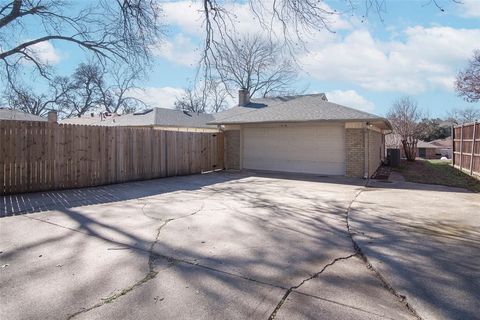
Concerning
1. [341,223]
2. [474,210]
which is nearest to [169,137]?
[341,223]

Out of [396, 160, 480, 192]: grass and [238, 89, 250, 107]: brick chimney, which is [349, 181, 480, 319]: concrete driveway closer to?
[396, 160, 480, 192]: grass

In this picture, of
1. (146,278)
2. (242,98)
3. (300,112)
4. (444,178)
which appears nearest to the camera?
(146,278)

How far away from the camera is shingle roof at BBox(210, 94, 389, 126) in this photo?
1331 centimetres

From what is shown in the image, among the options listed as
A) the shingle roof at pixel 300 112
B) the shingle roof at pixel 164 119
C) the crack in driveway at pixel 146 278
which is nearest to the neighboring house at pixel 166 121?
the shingle roof at pixel 164 119

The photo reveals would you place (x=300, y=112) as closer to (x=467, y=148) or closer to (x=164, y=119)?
(x=467, y=148)

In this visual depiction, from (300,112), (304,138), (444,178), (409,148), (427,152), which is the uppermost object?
(300,112)

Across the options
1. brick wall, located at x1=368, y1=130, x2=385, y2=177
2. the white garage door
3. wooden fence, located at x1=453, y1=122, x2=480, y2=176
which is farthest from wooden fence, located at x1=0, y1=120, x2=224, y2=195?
wooden fence, located at x1=453, y1=122, x2=480, y2=176

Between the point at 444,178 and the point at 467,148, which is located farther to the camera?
the point at 467,148

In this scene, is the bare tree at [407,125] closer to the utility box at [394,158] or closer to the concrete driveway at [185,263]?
the utility box at [394,158]

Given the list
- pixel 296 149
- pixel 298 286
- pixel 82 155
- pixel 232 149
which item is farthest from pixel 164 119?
pixel 298 286

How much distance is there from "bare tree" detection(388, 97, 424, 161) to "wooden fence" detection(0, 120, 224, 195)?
64.5 feet

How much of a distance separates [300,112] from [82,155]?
904cm

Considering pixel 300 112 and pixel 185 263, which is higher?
pixel 300 112

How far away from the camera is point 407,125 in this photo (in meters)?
27.4
